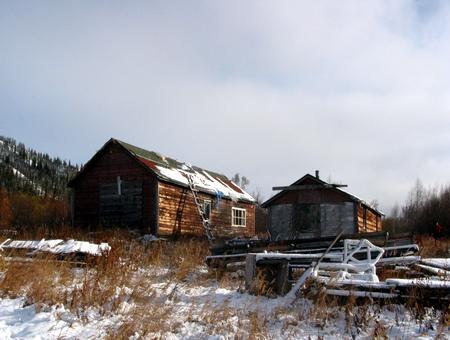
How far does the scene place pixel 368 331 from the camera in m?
5.70

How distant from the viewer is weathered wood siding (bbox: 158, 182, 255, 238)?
70.3 ft

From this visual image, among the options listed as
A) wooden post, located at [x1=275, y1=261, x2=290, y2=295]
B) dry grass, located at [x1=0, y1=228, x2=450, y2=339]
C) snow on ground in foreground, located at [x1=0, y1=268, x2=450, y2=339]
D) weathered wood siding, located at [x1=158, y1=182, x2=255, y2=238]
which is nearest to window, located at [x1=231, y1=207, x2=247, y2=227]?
weathered wood siding, located at [x1=158, y1=182, x2=255, y2=238]

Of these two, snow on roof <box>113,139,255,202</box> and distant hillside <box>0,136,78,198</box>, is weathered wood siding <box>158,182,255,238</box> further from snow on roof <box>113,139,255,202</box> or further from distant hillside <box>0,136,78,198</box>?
distant hillside <box>0,136,78,198</box>

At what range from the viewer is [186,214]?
23.3 metres

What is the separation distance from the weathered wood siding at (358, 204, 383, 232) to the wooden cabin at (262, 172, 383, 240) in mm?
61

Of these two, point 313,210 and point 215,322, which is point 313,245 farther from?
point 313,210

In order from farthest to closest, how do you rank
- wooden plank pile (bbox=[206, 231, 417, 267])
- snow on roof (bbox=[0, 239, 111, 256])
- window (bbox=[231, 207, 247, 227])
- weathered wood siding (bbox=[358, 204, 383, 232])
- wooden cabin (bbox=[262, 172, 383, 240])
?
window (bbox=[231, 207, 247, 227]), weathered wood siding (bbox=[358, 204, 383, 232]), wooden cabin (bbox=[262, 172, 383, 240]), wooden plank pile (bbox=[206, 231, 417, 267]), snow on roof (bbox=[0, 239, 111, 256])

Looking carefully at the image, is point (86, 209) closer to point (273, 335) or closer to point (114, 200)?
point (114, 200)

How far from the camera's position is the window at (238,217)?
28023 millimetres

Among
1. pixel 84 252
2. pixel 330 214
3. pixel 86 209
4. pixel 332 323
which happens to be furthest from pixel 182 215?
pixel 332 323

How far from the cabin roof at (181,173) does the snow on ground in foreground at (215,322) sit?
15008mm

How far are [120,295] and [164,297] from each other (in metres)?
0.87

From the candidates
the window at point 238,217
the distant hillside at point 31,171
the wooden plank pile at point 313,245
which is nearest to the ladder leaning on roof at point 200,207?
the window at point 238,217

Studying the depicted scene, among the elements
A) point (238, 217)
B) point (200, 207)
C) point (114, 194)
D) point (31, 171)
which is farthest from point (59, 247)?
point (31, 171)
